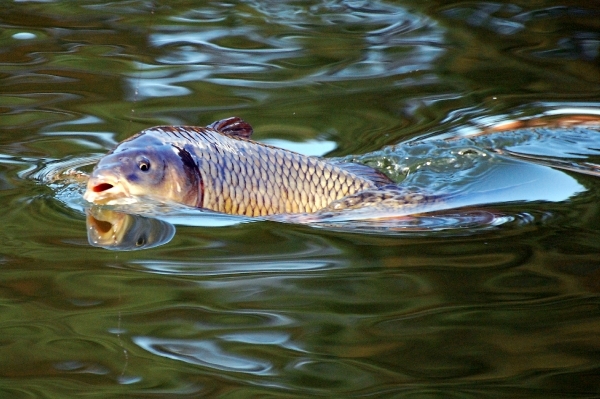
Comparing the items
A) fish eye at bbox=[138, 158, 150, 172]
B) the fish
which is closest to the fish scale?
the fish

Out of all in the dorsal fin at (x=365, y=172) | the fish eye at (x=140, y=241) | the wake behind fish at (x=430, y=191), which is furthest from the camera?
the dorsal fin at (x=365, y=172)

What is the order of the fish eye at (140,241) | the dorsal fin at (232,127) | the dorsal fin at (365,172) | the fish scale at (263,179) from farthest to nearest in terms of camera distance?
the dorsal fin at (365,172) < the dorsal fin at (232,127) < the fish scale at (263,179) < the fish eye at (140,241)

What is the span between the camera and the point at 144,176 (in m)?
4.16

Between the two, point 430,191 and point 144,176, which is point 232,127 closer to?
point 144,176

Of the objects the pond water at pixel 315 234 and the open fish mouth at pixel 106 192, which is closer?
the pond water at pixel 315 234

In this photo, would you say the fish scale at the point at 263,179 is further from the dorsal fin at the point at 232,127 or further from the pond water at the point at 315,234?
the pond water at the point at 315,234

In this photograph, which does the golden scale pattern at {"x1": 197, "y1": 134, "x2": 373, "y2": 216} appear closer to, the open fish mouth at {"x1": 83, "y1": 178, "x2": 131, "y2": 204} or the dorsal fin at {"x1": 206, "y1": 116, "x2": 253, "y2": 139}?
the dorsal fin at {"x1": 206, "y1": 116, "x2": 253, "y2": 139}

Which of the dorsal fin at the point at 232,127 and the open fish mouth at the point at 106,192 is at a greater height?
the dorsal fin at the point at 232,127

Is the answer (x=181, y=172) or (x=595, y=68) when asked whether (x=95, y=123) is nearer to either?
(x=181, y=172)

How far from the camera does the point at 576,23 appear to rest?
8.51m

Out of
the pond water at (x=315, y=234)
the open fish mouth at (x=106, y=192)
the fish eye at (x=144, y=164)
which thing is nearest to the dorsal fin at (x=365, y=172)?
the pond water at (x=315, y=234)

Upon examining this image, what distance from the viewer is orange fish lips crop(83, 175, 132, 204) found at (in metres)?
4.10

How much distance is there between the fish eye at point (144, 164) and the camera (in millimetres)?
4160

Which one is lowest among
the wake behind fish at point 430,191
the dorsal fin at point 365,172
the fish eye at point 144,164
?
the wake behind fish at point 430,191
